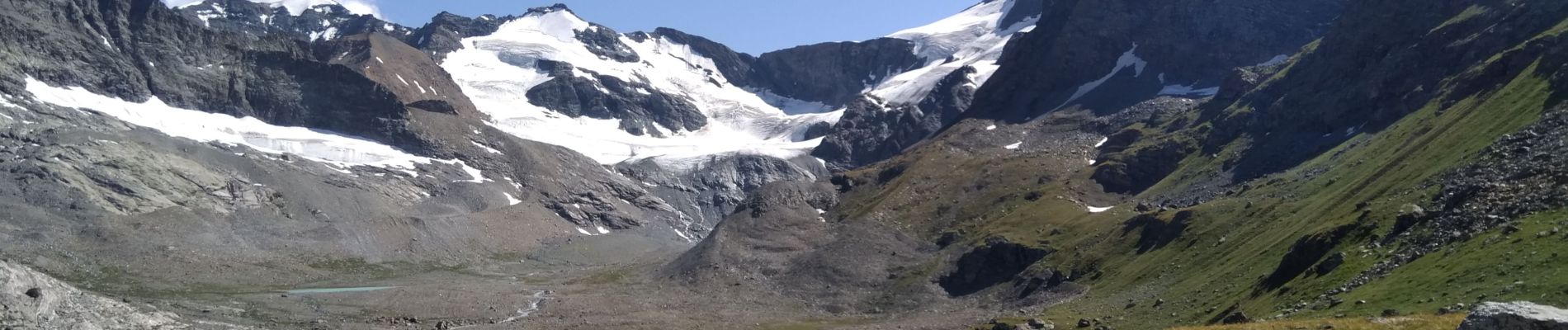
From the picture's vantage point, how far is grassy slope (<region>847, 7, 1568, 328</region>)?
209 ft

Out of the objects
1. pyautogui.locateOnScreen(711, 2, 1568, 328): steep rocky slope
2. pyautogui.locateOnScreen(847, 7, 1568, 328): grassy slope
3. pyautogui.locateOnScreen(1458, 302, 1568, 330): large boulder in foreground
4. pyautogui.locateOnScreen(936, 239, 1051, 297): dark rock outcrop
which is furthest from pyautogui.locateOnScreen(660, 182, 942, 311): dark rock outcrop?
pyautogui.locateOnScreen(1458, 302, 1568, 330): large boulder in foreground

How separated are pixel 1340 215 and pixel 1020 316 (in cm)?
3048

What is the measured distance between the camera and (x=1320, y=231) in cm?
9081

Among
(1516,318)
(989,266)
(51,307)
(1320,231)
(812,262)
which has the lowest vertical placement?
(812,262)

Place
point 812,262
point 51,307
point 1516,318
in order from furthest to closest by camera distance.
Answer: point 812,262, point 51,307, point 1516,318

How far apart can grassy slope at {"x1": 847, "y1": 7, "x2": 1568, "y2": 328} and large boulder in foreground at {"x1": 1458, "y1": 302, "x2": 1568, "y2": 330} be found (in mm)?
22376

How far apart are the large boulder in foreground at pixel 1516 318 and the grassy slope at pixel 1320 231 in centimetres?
2238

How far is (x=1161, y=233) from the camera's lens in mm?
130750

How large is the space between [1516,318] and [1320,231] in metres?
61.4

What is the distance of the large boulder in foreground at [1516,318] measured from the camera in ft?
107

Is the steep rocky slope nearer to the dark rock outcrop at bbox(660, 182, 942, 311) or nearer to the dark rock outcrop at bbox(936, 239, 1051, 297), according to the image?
the dark rock outcrop at bbox(936, 239, 1051, 297)

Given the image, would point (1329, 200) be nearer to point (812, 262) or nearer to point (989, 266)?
point (989, 266)

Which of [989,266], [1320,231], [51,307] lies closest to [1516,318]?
[1320,231]

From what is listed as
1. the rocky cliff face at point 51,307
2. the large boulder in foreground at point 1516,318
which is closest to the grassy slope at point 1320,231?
the large boulder in foreground at point 1516,318
